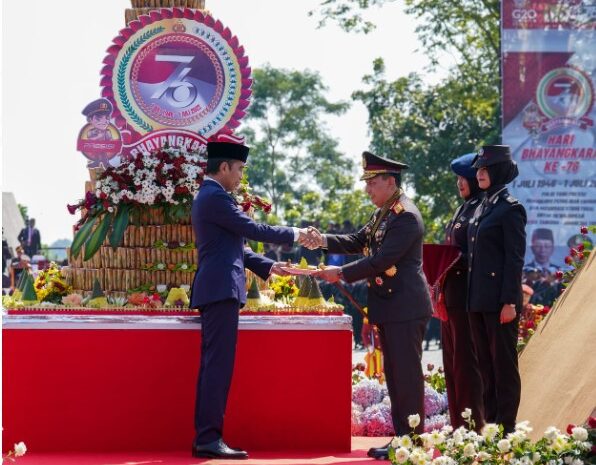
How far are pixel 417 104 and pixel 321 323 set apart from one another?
23.5 m

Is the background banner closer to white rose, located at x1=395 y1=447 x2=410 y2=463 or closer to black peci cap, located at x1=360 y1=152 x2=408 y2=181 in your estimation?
black peci cap, located at x1=360 y1=152 x2=408 y2=181

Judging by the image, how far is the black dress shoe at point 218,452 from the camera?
7.75m

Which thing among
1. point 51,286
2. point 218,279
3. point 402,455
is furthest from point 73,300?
point 402,455

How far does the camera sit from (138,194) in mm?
8844

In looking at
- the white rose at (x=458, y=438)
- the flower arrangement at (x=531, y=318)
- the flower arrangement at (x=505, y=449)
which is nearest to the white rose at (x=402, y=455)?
the flower arrangement at (x=505, y=449)

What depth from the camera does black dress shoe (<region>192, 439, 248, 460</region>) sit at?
25.4ft

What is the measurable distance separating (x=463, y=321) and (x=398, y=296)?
0.63 meters

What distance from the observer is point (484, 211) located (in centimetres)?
802

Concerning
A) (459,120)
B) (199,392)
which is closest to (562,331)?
(199,392)

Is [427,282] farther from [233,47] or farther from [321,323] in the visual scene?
[233,47]

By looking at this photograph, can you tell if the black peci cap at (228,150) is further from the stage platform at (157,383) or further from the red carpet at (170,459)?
the red carpet at (170,459)

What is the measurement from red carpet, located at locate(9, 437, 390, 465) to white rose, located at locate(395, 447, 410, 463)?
1568 millimetres

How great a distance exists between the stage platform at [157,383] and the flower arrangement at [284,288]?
27.9 inches

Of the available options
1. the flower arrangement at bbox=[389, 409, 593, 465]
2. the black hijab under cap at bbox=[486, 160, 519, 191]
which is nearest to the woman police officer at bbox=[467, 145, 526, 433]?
the black hijab under cap at bbox=[486, 160, 519, 191]
